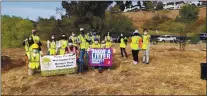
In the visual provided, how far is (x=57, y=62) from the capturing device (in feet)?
47.1

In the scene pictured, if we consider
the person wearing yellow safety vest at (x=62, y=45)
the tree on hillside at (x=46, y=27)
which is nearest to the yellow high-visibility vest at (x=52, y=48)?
the person wearing yellow safety vest at (x=62, y=45)

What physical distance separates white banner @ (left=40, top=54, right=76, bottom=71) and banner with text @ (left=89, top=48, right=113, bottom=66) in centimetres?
85

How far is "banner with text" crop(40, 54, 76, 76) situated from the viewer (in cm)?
1418

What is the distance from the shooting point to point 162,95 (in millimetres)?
12047

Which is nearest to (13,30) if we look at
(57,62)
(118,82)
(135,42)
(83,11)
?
(83,11)

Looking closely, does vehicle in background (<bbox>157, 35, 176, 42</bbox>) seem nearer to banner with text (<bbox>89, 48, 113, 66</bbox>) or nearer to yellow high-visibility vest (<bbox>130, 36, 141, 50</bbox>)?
yellow high-visibility vest (<bbox>130, 36, 141, 50</bbox>)

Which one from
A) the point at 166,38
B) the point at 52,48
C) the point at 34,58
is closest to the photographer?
the point at 34,58

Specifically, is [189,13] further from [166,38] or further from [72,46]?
[72,46]

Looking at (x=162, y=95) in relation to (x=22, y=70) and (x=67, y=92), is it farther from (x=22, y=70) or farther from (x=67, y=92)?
(x=22, y=70)

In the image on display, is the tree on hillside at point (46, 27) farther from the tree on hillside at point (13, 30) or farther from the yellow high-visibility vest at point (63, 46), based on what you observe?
the yellow high-visibility vest at point (63, 46)

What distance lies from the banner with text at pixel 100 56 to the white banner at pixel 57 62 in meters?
0.85

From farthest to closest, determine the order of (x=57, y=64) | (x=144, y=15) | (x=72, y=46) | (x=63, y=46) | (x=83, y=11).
A: (x=144, y=15) → (x=83, y=11) → (x=63, y=46) → (x=72, y=46) → (x=57, y=64)

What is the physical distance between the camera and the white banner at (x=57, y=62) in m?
14.2

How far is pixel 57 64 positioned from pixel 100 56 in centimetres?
188
